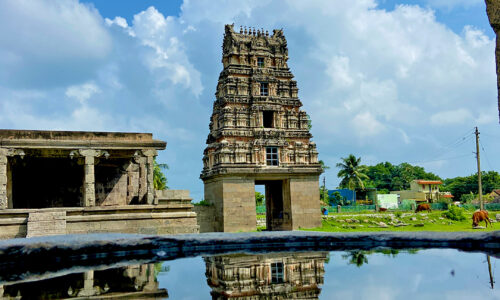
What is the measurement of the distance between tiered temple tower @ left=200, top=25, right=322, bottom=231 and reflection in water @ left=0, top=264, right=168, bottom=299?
1813 centimetres

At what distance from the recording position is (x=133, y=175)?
71.6 ft

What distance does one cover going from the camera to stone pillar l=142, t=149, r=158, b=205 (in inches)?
667

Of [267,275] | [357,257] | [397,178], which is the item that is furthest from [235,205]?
[397,178]

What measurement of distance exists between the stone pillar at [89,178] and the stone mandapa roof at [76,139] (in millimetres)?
257

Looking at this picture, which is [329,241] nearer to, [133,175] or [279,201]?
[133,175]

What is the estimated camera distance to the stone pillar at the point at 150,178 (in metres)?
16.9

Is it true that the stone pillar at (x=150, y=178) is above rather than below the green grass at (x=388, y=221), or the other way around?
above

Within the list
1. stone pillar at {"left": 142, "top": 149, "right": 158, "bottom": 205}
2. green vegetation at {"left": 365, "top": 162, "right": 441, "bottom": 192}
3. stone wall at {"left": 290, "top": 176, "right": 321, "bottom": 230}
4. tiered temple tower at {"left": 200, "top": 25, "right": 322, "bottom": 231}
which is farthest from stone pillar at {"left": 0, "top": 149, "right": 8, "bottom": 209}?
green vegetation at {"left": 365, "top": 162, "right": 441, "bottom": 192}

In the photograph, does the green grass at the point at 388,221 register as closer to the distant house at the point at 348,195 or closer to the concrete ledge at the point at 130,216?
the concrete ledge at the point at 130,216

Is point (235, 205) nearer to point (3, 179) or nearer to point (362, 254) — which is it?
point (3, 179)

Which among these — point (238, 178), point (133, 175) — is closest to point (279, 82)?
point (238, 178)

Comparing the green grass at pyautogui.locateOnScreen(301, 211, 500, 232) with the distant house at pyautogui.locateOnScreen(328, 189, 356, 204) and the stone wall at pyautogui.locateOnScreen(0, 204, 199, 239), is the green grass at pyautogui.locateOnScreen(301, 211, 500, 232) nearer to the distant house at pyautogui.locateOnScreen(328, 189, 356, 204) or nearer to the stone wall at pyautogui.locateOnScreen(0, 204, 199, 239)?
the stone wall at pyautogui.locateOnScreen(0, 204, 199, 239)

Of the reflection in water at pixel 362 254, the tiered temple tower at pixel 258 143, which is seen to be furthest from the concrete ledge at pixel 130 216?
the reflection in water at pixel 362 254

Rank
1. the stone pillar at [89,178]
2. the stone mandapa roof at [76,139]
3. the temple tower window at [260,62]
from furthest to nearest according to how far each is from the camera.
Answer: the temple tower window at [260,62]
the stone pillar at [89,178]
the stone mandapa roof at [76,139]
